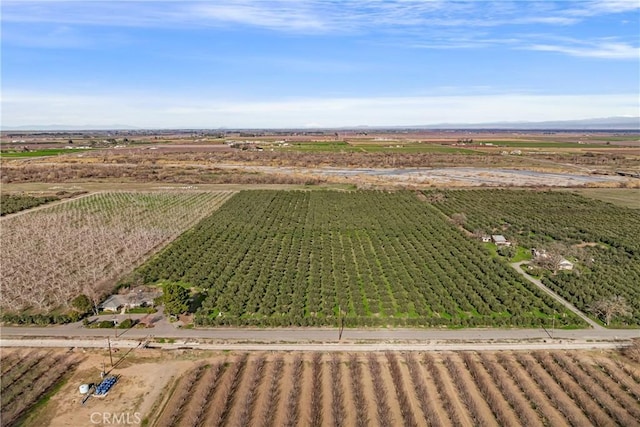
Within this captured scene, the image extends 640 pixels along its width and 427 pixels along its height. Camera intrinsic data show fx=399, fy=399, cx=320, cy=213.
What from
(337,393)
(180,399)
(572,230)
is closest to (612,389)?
(337,393)

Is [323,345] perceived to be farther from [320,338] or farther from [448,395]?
[448,395]

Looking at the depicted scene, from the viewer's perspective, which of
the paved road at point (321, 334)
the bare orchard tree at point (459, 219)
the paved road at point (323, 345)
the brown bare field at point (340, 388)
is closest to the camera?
the brown bare field at point (340, 388)

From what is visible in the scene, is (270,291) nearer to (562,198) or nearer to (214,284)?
(214,284)

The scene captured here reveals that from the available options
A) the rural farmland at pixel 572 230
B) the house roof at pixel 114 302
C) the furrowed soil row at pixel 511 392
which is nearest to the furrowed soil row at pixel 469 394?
the furrowed soil row at pixel 511 392

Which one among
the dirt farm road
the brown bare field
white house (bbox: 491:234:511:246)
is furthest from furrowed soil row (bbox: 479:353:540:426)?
white house (bbox: 491:234:511:246)

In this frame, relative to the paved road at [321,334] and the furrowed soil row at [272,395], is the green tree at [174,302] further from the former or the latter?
the furrowed soil row at [272,395]
